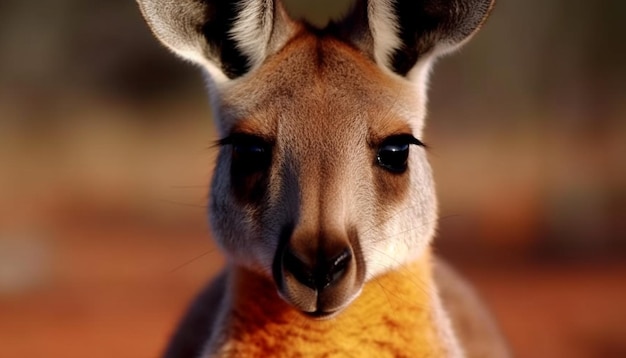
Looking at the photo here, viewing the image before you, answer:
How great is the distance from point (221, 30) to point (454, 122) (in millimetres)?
18223

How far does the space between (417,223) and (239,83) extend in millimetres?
803

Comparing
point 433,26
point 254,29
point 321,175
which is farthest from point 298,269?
point 433,26

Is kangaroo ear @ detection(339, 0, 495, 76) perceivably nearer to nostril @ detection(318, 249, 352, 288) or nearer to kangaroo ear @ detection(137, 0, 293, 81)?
kangaroo ear @ detection(137, 0, 293, 81)

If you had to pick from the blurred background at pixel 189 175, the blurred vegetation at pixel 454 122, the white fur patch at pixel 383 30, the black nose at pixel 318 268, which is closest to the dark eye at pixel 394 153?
the white fur patch at pixel 383 30

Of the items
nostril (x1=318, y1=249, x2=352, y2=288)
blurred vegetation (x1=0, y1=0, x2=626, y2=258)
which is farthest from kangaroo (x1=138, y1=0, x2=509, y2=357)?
blurred vegetation (x1=0, y1=0, x2=626, y2=258)

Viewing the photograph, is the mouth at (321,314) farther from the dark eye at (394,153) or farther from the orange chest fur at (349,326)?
the dark eye at (394,153)

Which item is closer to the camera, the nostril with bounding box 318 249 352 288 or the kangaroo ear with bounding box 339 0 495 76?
the nostril with bounding box 318 249 352 288

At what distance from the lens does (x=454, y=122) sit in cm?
2230

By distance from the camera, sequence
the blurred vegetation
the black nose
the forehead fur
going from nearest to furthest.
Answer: the black nose
the forehead fur
the blurred vegetation

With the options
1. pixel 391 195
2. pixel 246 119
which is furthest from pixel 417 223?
pixel 246 119

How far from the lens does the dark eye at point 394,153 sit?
3.93 metres

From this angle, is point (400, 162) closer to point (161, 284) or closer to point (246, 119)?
point (246, 119)

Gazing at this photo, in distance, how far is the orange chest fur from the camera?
3.98 m

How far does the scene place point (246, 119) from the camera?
403 centimetres
